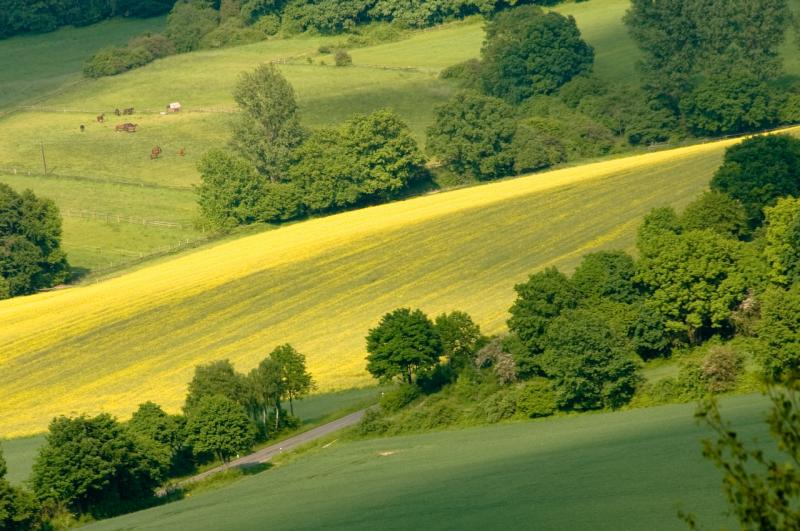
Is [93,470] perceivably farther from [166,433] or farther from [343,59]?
[343,59]

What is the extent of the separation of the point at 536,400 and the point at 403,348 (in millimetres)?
9848

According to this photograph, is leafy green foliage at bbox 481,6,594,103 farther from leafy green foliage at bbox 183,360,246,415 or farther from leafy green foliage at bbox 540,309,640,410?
leafy green foliage at bbox 540,309,640,410

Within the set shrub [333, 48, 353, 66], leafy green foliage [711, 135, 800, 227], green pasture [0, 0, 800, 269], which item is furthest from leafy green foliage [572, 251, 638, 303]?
shrub [333, 48, 353, 66]

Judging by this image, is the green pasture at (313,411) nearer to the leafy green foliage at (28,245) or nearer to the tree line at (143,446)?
the tree line at (143,446)

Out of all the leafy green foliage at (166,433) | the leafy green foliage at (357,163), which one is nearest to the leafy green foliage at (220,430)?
the leafy green foliage at (166,433)

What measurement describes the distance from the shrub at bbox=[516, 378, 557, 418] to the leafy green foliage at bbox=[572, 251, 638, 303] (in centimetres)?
1096

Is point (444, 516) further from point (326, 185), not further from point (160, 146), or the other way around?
point (160, 146)

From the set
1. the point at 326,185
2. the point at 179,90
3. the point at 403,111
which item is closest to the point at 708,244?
the point at 326,185

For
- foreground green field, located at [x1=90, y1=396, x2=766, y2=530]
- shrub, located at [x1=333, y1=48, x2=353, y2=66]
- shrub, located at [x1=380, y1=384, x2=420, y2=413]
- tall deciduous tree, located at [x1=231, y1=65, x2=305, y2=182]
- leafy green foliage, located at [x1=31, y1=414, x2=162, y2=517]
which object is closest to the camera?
foreground green field, located at [x1=90, y1=396, x2=766, y2=530]

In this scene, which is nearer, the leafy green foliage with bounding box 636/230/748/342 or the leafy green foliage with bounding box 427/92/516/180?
the leafy green foliage with bounding box 636/230/748/342

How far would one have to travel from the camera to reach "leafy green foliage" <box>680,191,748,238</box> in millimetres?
88438

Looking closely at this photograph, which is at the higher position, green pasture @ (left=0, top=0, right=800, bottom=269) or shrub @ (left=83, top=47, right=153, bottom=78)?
shrub @ (left=83, top=47, right=153, bottom=78)

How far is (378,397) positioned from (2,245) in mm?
53807

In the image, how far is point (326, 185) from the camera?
451 ft
